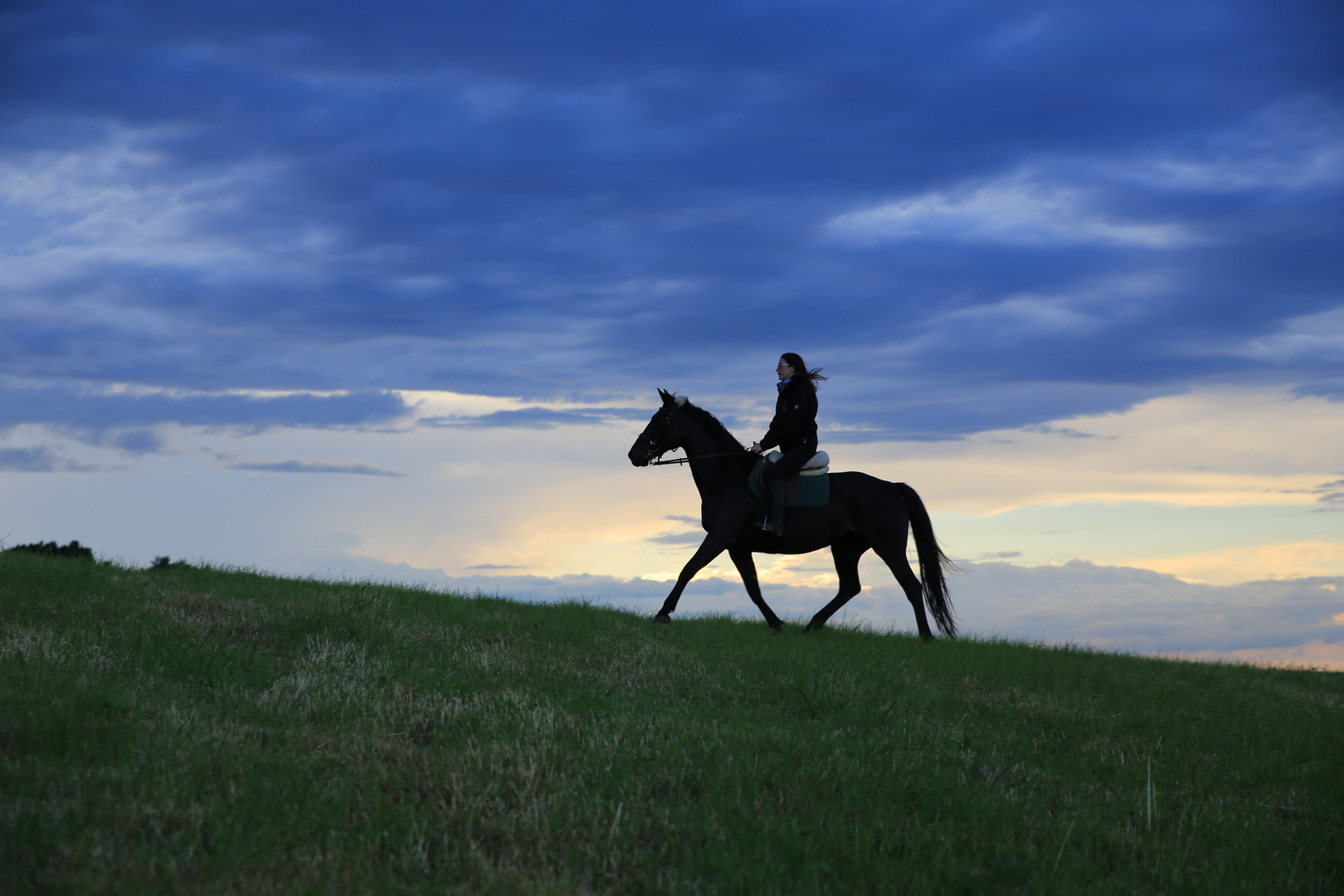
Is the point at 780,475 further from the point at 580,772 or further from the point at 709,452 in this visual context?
the point at 580,772

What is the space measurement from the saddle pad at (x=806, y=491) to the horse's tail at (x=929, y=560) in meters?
1.54

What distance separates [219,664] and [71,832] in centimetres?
359

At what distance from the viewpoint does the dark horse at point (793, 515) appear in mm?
13109

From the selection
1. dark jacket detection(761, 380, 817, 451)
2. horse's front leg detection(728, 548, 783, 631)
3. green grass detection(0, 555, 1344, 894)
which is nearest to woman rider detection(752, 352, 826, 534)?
dark jacket detection(761, 380, 817, 451)

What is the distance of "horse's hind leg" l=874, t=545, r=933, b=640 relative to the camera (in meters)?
13.6

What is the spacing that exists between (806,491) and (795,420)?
118 centimetres

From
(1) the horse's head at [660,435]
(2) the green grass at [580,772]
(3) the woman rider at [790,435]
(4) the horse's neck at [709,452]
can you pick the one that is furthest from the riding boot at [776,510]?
(2) the green grass at [580,772]

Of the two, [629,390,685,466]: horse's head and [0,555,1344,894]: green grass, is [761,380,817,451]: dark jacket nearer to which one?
[629,390,685,466]: horse's head

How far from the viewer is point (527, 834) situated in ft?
14.1

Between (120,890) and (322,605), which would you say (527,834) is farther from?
(322,605)

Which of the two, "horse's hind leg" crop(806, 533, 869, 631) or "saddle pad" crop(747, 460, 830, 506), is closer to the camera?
"saddle pad" crop(747, 460, 830, 506)

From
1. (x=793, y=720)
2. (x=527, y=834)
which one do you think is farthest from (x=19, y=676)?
(x=793, y=720)

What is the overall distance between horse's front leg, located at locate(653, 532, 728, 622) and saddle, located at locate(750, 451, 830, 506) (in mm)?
915

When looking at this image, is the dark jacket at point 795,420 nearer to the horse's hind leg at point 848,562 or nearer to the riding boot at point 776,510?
the riding boot at point 776,510
